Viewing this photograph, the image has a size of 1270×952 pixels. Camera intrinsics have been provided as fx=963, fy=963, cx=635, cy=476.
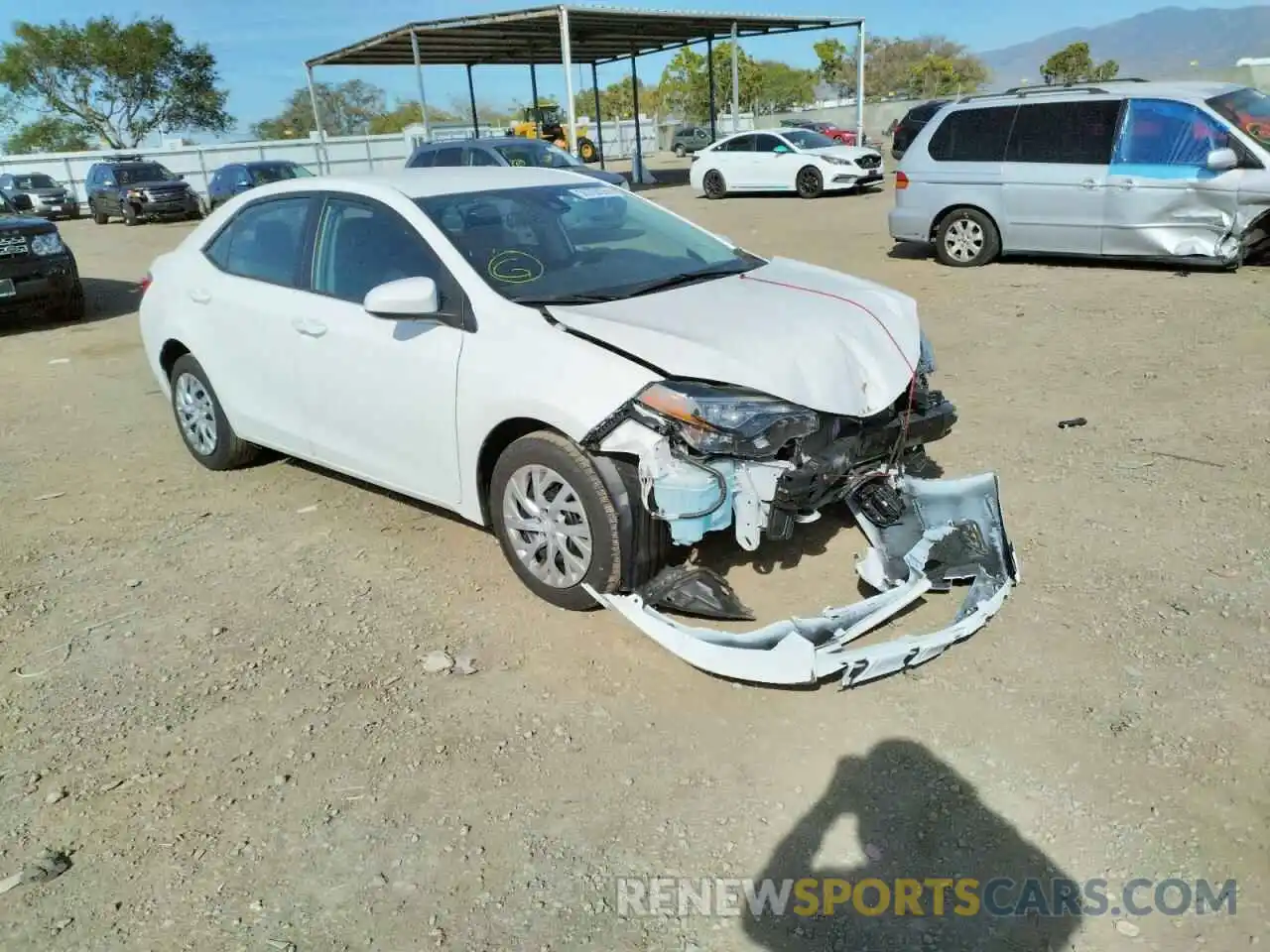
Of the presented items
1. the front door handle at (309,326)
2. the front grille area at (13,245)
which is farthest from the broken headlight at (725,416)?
the front grille area at (13,245)

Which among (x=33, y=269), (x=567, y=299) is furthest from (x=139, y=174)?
(x=567, y=299)

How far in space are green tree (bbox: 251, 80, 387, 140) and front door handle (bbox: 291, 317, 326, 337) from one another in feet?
273

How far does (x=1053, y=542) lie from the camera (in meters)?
4.39

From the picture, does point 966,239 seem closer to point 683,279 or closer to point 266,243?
point 683,279

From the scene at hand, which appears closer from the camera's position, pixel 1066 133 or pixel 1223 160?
pixel 1223 160

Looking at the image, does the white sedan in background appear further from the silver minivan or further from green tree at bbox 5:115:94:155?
green tree at bbox 5:115:94:155

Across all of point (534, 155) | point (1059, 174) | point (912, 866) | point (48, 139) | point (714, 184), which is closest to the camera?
point (912, 866)

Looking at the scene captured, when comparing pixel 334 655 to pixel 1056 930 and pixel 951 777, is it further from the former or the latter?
pixel 1056 930

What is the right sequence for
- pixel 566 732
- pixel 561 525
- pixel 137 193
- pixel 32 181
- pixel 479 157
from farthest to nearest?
pixel 32 181
pixel 137 193
pixel 479 157
pixel 561 525
pixel 566 732

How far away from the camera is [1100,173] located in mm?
9867

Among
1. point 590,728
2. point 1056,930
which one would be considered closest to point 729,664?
point 590,728

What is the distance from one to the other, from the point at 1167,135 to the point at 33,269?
40.1ft

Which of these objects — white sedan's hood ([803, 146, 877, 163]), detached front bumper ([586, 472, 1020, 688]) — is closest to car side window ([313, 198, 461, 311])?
detached front bumper ([586, 472, 1020, 688])

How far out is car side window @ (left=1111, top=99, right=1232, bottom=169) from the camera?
368 inches
